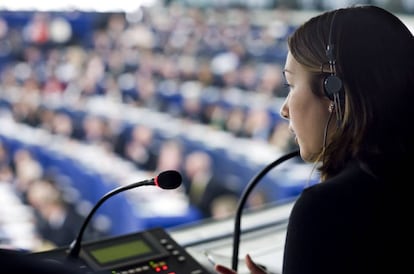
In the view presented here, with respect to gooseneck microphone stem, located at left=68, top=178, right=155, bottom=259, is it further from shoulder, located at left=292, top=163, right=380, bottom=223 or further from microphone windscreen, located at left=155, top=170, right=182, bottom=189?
shoulder, located at left=292, top=163, right=380, bottom=223

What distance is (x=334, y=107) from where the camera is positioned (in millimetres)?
984

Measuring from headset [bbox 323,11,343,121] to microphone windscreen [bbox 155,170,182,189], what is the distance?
247 mm

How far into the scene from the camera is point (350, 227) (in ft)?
2.94

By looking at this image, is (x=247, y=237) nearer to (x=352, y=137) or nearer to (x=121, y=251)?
(x=121, y=251)

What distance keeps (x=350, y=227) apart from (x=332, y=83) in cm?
20

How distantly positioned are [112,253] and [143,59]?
37.9ft

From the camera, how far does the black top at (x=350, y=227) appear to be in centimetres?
89

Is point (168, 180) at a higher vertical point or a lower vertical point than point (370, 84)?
lower

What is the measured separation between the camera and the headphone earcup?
94 centimetres

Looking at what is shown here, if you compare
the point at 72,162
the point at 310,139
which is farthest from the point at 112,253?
the point at 72,162

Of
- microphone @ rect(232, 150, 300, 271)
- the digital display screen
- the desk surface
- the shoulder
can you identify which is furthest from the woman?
the desk surface

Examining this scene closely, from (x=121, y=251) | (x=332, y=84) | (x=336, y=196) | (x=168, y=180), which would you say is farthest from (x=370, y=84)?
(x=121, y=251)

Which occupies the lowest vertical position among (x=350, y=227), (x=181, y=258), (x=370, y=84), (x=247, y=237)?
(x=247, y=237)

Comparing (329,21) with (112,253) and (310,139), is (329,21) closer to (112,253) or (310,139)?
(310,139)
